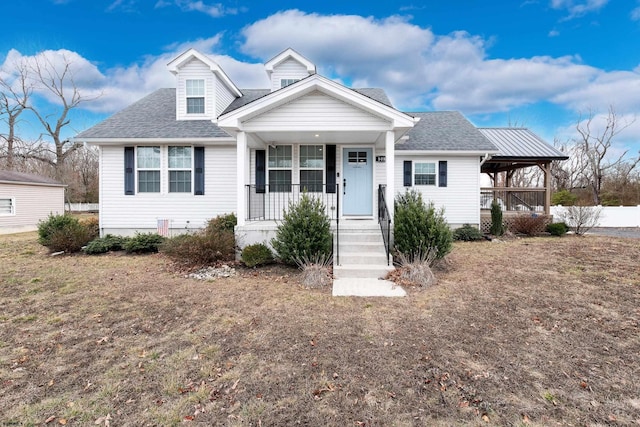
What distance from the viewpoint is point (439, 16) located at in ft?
45.9

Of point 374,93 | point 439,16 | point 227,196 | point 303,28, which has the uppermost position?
point 439,16

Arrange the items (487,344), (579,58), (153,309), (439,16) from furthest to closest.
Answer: (579,58) → (439,16) → (153,309) → (487,344)

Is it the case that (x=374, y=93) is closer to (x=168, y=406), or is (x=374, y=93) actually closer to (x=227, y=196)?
(x=227, y=196)

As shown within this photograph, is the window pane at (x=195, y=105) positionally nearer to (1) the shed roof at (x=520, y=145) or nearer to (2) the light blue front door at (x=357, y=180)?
(2) the light blue front door at (x=357, y=180)

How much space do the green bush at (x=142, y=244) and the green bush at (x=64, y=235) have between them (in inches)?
53.5

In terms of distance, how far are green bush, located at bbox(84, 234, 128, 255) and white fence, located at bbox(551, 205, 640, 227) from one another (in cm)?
1917

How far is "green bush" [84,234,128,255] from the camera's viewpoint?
8.81 meters

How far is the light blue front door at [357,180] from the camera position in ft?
33.0

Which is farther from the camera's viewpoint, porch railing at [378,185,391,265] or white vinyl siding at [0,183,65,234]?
white vinyl siding at [0,183,65,234]

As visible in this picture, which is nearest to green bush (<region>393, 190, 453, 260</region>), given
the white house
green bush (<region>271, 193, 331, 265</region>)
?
green bush (<region>271, 193, 331, 265</region>)

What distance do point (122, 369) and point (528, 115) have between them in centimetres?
3721

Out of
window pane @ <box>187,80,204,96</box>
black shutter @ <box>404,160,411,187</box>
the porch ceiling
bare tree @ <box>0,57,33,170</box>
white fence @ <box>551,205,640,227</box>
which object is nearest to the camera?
the porch ceiling

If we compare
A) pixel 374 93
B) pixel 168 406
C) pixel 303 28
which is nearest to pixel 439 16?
pixel 374 93

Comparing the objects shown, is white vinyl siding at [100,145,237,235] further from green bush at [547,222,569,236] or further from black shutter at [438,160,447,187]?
green bush at [547,222,569,236]
